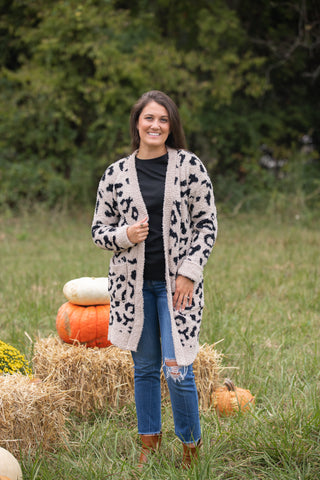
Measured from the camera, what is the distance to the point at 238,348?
173 inches

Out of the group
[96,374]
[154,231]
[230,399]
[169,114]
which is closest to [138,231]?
[154,231]

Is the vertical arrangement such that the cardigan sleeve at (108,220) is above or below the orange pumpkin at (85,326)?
above

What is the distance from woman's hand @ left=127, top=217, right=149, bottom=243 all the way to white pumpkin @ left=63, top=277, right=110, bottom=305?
1.26m

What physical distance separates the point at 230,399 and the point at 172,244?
4.35ft

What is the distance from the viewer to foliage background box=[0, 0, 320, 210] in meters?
12.4

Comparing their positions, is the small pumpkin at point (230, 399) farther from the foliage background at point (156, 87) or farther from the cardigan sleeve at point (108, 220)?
the foliage background at point (156, 87)

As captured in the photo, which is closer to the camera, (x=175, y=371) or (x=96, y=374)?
(x=175, y=371)

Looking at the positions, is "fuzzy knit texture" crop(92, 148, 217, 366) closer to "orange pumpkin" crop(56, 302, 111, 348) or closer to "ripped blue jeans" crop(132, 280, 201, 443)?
"ripped blue jeans" crop(132, 280, 201, 443)

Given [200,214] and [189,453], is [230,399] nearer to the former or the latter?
[189,453]

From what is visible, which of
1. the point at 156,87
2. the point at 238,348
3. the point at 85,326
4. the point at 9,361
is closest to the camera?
the point at 9,361

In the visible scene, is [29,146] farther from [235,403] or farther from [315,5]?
[235,403]

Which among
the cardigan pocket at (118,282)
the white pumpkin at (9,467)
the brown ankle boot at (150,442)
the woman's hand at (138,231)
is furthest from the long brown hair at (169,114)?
the white pumpkin at (9,467)

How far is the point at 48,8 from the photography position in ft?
41.4

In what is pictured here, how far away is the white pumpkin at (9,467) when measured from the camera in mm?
2477
